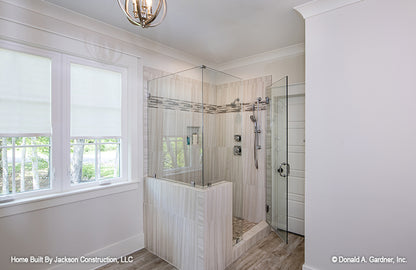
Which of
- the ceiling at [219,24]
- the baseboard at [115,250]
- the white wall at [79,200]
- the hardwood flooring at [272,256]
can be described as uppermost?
the ceiling at [219,24]

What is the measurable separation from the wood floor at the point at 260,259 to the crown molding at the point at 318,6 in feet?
8.52

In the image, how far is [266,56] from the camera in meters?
3.12

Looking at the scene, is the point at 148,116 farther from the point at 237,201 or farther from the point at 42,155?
the point at 237,201

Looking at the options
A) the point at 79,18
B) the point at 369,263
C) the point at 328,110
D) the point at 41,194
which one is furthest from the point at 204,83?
the point at 369,263

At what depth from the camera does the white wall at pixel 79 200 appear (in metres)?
1.74

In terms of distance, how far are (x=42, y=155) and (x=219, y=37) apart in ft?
7.73

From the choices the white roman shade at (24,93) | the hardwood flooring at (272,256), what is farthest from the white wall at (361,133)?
the white roman shade at (24,93)

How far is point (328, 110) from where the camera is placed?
1.87 metres

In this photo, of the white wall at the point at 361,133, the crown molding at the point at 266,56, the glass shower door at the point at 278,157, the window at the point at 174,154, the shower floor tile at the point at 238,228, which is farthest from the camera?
the crown molding at the point at 266,56

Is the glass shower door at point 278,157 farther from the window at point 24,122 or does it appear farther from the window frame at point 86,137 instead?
the window at point 24,122

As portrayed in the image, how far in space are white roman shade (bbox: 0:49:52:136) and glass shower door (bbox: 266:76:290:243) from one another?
2606 mm

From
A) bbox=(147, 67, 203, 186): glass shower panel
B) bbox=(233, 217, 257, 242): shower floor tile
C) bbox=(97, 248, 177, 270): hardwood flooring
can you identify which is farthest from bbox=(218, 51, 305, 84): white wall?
bbox=(97, 248, 177, 270): hardwood flooring

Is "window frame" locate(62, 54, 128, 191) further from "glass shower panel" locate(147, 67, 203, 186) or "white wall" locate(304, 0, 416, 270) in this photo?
"white wall" locate(304, 0, 416, 270)

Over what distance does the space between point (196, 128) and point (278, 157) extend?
131cm
